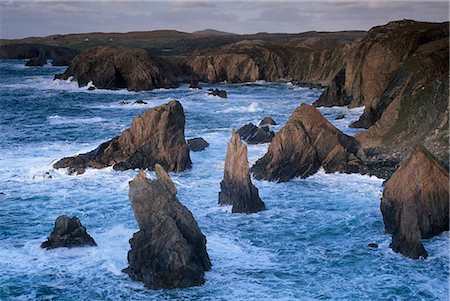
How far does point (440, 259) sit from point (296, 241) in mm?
7885

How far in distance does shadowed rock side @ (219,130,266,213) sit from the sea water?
734 millimetres

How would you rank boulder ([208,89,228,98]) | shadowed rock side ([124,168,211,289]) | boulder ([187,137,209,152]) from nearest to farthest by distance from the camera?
shadowed rock side ([124,168,211,289]) < boulder ([187,137,209,152]) < boulder ([208,89,228,98])

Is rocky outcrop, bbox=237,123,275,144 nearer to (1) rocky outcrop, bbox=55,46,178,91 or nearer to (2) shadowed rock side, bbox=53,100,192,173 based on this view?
(2) shadowed rock side, bbox=53,100,192,173

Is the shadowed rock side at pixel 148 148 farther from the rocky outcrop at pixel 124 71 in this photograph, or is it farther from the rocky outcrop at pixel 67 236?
the rocky outcrop at pixel 124 71

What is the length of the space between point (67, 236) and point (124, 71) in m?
87.2

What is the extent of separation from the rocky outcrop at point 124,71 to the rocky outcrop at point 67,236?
82012 millimetres

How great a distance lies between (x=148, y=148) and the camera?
5294 centimetres

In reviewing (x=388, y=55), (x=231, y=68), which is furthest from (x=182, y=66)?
(x=388, y=55)

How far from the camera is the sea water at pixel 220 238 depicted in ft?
100

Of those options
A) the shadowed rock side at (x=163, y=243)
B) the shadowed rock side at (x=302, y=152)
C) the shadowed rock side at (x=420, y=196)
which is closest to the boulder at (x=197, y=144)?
the shadowed rock side at (x=302, y=152)

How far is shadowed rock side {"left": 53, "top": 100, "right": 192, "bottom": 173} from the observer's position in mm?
52469

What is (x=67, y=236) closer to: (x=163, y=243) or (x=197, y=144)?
(x=163, y=243)

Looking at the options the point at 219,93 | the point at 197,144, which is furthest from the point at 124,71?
the point at 197,144

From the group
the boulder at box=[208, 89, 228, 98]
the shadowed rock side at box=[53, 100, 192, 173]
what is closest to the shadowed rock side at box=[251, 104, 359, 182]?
the shadowed rock side at box=[53, 100, 192, 173]
